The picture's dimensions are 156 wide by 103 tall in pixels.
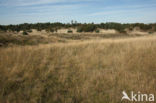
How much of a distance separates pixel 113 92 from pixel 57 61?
116 inches

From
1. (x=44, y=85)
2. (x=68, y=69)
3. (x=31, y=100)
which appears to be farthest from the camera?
(x=68, y=69)

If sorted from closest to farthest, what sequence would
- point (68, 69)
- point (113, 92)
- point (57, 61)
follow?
point (113, 92), point (68, 69), point (57, 61)

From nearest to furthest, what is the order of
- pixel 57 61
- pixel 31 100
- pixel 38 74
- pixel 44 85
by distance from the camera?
1. pixel 31 100
2. pixel 44 85
3. pixel 38 74
4. pixel 57 61

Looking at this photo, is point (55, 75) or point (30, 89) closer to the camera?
point (30, 89)

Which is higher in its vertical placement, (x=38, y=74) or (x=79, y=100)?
(x=38, y=74)

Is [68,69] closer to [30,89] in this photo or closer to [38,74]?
[38,74]

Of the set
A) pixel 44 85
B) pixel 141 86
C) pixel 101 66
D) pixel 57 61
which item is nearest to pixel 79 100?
pixel 44 85

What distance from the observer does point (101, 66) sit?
4875 millimetres

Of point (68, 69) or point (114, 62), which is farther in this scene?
point (114, 62)

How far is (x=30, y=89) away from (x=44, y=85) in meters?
0.38

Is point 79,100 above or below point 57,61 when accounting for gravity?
below

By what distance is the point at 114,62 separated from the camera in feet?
16.8

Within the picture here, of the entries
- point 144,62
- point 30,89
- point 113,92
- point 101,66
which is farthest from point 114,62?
point 30,89

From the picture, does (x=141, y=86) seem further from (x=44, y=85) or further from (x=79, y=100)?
(x=44, y=85)
